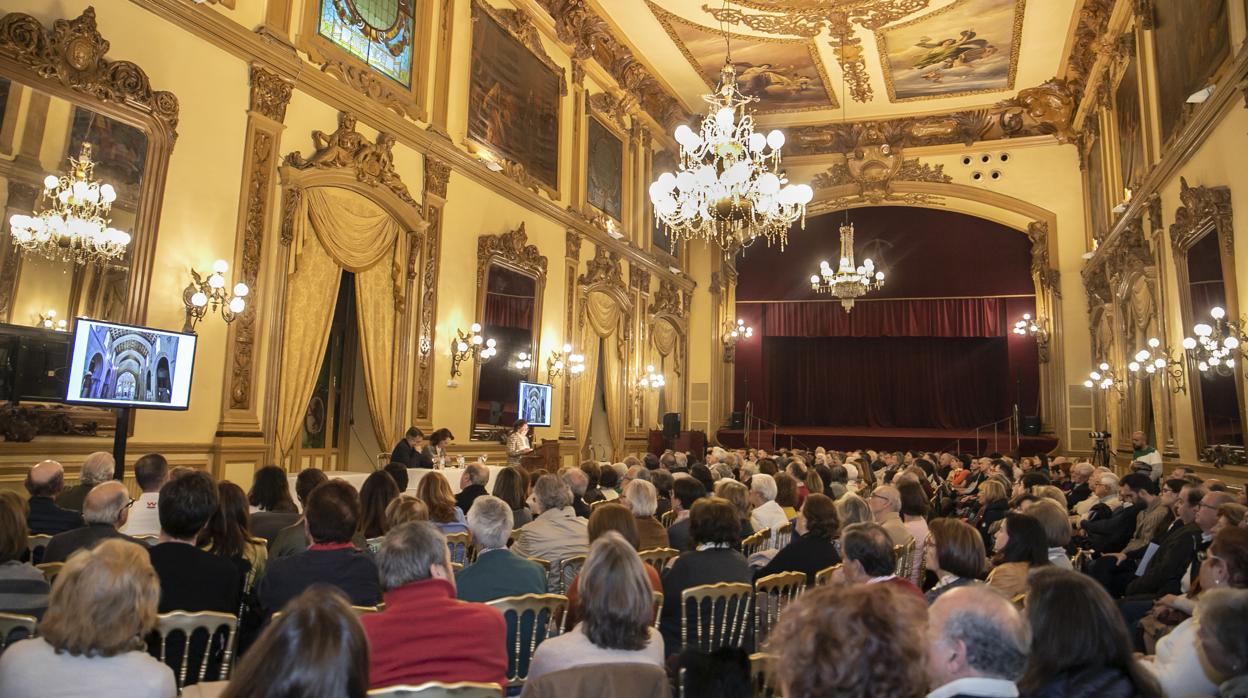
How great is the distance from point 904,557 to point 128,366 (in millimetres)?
5444

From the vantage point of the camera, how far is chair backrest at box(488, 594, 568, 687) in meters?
3.10

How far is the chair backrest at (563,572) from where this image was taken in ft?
14.3

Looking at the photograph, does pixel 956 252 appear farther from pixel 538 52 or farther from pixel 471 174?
pixel 471 174

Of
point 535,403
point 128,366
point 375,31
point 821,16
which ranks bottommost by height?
point 128,366

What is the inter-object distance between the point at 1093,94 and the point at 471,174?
11831 millimetres

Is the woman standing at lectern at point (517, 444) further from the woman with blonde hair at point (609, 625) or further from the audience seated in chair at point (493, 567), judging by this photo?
the woman with blonde hair at point (609, 625)

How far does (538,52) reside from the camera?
12.8 m

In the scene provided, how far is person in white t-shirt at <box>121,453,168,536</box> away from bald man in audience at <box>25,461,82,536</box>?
48 centimetres

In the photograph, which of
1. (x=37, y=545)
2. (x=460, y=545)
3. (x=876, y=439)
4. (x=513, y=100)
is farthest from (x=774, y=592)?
(x=876, y=439)

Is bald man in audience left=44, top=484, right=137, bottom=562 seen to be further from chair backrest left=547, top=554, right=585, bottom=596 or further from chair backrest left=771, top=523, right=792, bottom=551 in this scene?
chair backrest left=771, top=523, right=792, bottom=551

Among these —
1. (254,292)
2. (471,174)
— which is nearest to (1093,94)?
(471,174)

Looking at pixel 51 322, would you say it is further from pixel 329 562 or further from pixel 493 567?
pixel 493 567

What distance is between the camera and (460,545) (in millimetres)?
4840

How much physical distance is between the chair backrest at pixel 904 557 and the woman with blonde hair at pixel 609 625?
2.92 metres
